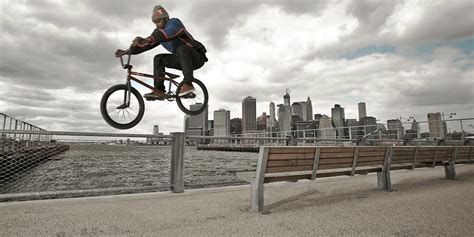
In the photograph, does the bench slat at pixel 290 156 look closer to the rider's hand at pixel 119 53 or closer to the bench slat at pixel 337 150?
the bench slat at pixel 337 150

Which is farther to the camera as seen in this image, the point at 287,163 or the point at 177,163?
the point at 177,163

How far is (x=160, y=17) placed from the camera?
2.50 m

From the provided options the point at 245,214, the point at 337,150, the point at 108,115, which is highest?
the point at 108,115

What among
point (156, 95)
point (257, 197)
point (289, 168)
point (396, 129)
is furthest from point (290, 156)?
point (396, 129)

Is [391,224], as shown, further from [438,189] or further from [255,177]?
[438,189]

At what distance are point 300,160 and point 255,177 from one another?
3.03 ft

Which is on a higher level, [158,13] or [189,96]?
[158,13]

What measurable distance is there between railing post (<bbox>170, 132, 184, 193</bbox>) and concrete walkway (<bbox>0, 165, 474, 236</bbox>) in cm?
29

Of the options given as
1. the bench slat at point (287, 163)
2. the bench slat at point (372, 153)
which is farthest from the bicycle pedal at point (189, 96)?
the bench slat at point (372, 153)

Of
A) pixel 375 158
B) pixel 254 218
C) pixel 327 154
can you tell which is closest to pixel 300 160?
pixel 327 154

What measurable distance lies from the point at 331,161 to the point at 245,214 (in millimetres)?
2245

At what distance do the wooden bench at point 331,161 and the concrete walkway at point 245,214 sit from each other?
20.3 inches

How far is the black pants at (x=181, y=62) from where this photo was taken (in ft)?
9.02

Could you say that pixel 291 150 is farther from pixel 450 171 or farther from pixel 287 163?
pixel 450 171
